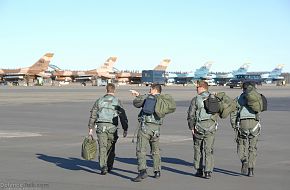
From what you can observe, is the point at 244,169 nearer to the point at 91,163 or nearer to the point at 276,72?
the point at 91,163

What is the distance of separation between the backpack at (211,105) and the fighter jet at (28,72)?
115192 mm

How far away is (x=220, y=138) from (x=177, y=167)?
6.26 m

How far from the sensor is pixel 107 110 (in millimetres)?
11492

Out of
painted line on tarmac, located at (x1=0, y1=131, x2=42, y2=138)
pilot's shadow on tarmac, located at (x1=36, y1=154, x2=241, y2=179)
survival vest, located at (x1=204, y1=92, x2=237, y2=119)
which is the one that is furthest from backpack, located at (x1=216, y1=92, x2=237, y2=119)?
painted line on tarmac, located at (x1=0, y1=131, x2=42, y2=138)

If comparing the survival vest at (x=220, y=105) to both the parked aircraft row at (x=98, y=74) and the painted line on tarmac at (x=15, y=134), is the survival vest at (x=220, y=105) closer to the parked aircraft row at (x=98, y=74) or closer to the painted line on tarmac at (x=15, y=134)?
the painted line on tarmac at (x=15, y=134)

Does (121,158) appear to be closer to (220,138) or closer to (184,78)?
(220,138)

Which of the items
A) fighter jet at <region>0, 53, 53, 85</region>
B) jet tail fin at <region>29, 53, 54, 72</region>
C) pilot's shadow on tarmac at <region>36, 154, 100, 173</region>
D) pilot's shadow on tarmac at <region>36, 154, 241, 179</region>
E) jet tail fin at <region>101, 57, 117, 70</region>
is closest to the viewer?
pilot's shadow on tarmac at <region>36, 154, 241, 179</region>

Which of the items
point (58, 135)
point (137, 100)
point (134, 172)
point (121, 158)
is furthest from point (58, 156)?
point (58, 135)

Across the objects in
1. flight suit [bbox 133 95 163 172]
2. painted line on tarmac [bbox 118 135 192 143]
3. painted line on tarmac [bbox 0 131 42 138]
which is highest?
flight suit [bbox 133 95 163 172]

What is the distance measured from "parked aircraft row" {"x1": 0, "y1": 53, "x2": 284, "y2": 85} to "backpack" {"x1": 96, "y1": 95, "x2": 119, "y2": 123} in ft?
372

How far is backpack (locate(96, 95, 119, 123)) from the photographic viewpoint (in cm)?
1145

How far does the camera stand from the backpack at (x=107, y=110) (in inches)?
451

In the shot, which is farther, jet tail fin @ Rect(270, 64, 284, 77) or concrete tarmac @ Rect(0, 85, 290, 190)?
jet tail fin @ Rect(270, 64, 284, 77)

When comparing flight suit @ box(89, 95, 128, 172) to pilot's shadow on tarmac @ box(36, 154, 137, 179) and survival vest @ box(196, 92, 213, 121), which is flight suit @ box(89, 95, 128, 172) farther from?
survival vest @ box(196, 92, 213, 121)
